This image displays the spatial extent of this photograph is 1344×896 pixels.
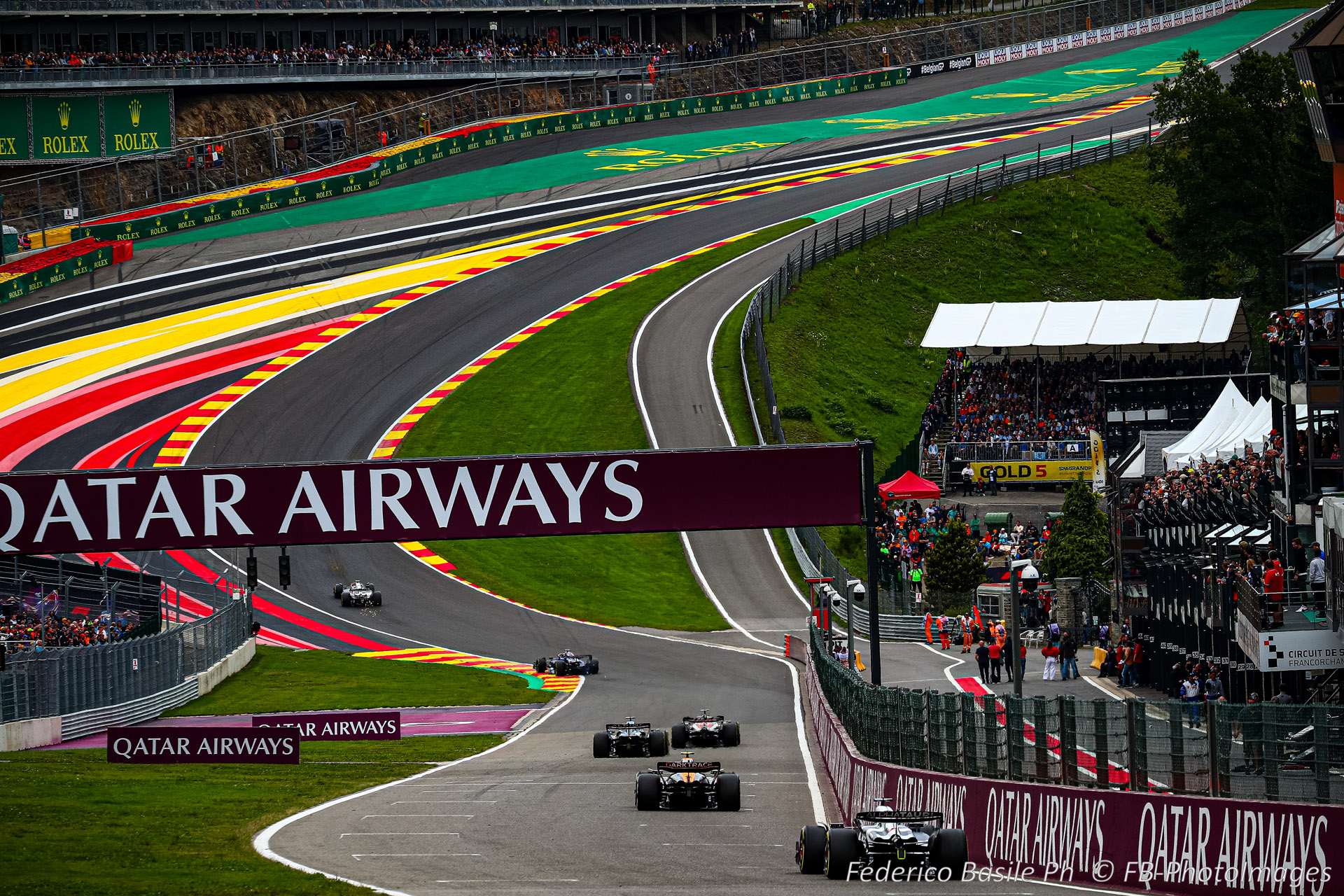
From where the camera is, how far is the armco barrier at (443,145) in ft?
257

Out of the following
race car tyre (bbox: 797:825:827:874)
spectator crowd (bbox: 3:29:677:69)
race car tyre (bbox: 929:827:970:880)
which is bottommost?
race car tyre (bbox: 797:825:827:874)

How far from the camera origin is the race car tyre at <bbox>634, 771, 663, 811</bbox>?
23.0 metres

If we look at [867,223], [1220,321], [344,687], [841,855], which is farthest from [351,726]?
[867,223]

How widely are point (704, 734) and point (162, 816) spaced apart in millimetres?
11845

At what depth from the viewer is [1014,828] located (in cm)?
1684

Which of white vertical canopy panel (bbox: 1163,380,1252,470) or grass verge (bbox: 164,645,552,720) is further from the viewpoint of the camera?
white vertical canopy panel (bbox: 1163,380,1252,470)

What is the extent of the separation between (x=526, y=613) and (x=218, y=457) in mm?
14315

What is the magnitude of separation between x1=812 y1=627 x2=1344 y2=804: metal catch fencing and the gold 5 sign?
3691 centimetres

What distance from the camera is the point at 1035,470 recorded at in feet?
184

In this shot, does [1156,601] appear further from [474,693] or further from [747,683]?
[474,693]

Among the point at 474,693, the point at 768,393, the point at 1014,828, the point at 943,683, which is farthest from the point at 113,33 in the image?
the point at 1014,828

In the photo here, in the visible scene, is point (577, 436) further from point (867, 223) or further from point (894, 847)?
point (894, 847)

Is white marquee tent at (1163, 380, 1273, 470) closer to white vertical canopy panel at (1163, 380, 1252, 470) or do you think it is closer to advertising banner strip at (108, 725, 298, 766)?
white vertical canopy panel at (1163, 380, 1252, 470)

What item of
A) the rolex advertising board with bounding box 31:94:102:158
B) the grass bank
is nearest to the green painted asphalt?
the rolex advertising board with bounding box 31:94:102:158
